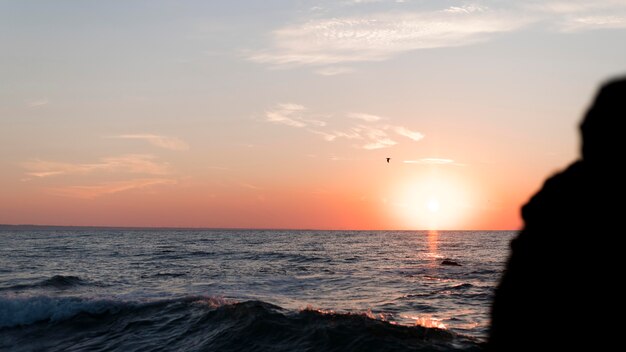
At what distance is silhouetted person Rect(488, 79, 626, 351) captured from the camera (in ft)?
12.8

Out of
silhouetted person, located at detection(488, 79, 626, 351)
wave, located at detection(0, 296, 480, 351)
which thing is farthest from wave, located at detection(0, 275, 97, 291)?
silhouetted person, located at detection(488, 79, 626, 351)

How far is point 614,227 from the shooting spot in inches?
156

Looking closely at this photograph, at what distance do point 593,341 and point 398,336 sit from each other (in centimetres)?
1258

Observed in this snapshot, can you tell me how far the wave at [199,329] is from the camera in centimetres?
1582

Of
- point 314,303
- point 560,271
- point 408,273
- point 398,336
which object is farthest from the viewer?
point 408,273

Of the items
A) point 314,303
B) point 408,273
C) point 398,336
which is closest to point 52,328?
point 314,303

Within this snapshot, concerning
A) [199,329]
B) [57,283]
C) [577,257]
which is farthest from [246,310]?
[57,283]

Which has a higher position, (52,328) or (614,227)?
(614,227)

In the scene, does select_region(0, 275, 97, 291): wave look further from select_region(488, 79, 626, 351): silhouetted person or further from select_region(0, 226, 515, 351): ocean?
select_region(488, 79, 626, 351): silhouetted person

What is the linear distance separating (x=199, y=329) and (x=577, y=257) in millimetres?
16092

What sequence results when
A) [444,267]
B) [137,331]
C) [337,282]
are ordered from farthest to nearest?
[444,267] → [337,282] → [137,331]

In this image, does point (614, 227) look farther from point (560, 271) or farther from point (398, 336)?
point (398, 336)

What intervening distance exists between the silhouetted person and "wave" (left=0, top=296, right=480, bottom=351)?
36.5 feet

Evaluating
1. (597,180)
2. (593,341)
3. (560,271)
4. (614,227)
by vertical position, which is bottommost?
(593,341)
